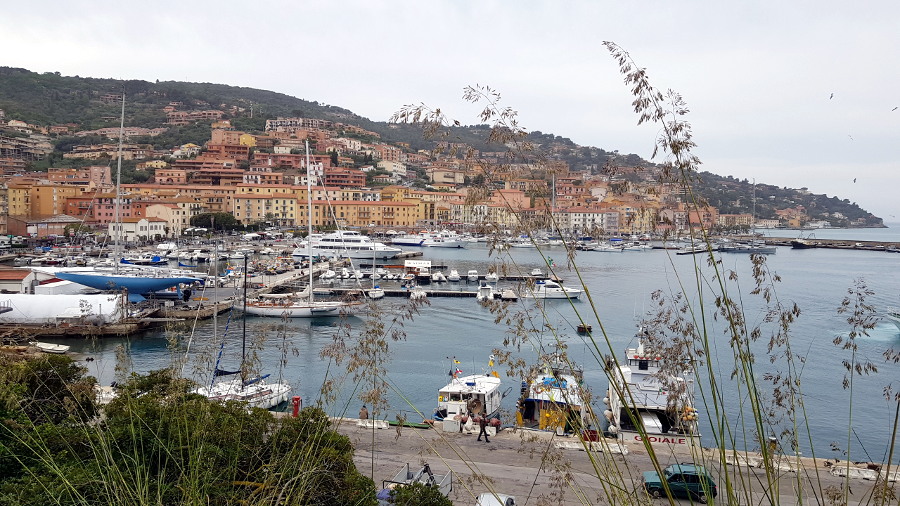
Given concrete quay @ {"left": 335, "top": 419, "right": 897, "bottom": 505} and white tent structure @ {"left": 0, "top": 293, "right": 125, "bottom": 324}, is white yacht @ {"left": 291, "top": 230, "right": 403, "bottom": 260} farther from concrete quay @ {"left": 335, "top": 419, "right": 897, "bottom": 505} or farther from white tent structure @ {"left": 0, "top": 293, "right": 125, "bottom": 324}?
concrete quay @ {"left": 335, "top": 419, "right": 897, "bottom": 505}

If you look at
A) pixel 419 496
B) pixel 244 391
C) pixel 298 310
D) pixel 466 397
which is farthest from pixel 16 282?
pixel 419 496

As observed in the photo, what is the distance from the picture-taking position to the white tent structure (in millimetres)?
11751

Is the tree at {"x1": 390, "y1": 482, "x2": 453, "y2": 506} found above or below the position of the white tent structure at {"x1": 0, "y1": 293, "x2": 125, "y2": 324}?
above

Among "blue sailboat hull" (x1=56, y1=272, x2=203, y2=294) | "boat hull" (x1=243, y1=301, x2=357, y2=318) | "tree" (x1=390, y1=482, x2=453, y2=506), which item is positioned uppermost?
"tree" (x1=390, y1=482, x2=453, y2=506)

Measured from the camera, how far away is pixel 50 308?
39.1 feet

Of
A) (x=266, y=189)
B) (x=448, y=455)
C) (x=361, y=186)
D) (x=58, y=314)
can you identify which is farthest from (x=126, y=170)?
(x=448, y=455)

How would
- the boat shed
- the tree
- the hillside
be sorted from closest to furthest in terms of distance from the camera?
the tree, the boat shed, the hillside

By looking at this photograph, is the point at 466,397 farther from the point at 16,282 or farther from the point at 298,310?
the point at 16,282

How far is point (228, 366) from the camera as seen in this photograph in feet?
29.8

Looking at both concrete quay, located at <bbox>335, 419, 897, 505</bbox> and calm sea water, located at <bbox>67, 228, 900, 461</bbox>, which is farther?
calm sea water, located at <bbox>67, 228, 900, 461</bbox>

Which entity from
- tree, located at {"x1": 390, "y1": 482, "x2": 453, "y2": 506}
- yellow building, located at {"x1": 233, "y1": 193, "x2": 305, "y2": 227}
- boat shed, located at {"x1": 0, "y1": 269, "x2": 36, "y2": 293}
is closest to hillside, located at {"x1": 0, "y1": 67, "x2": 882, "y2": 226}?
yellow building, located at {"x1": 233, "y1": 193, "x2": 305, "y2": 227}

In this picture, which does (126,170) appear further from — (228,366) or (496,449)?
(496,449)

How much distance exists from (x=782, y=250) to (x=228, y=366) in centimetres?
3641

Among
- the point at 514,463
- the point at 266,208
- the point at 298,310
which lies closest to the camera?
the point at 514,463
